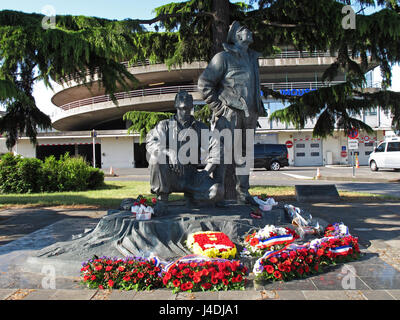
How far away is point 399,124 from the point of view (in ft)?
31.1

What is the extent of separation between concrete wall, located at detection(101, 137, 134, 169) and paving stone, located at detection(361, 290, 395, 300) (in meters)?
30.7

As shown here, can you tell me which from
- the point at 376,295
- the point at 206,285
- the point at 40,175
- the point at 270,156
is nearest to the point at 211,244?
the point at 206,285

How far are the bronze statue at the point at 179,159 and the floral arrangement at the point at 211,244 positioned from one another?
770 mm

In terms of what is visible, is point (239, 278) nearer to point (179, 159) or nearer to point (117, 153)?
point (179, 159)

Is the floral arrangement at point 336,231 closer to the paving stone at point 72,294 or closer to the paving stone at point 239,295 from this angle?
the paving stone at point 239,295

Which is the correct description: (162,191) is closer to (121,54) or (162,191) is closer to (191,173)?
(191,173)

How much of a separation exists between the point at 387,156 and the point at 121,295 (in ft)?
74.5

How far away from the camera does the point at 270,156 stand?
25.5 m

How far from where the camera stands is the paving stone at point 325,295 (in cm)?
317

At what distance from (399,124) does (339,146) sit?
2304 cm

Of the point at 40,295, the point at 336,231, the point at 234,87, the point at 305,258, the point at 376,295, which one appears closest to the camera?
the point at 376,295

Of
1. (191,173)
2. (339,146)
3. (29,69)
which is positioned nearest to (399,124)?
(191,173)

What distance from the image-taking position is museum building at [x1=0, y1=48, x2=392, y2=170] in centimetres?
2931

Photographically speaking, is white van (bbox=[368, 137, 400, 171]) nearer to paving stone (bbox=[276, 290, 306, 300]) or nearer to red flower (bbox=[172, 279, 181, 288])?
paving stone (bbox=[276, 290, 306, 300])
